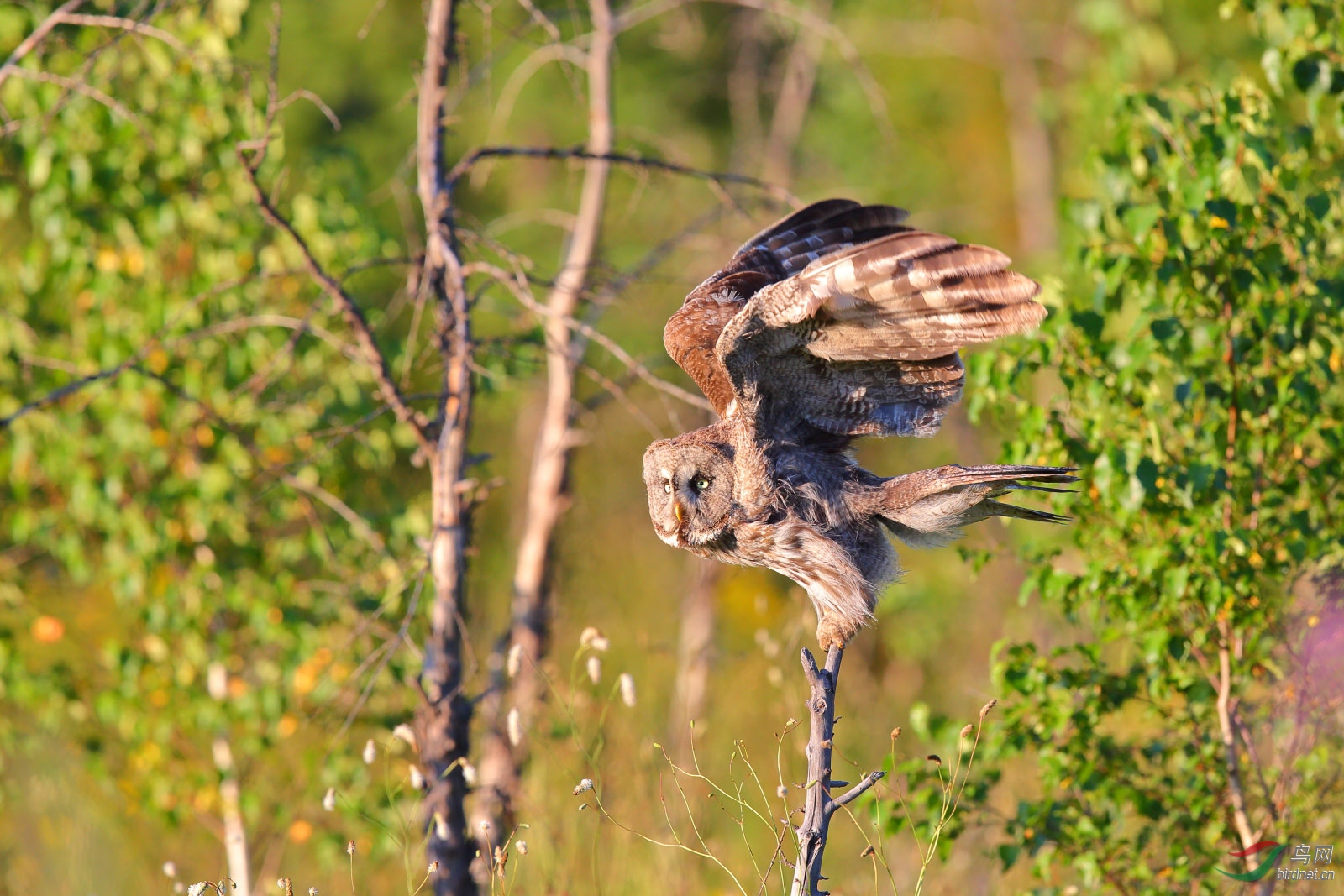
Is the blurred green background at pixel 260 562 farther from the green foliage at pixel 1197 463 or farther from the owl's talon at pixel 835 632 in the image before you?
the owl's talon at pixel 835 632

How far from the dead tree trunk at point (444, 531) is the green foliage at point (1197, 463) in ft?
6.21

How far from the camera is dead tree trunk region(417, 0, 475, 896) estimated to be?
4219mm

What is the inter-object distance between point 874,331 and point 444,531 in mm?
1830

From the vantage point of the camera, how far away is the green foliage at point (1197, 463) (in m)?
3.62

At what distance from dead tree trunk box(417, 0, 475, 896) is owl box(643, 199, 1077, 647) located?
81cm

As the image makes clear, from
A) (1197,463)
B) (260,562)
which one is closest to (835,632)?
(1197,463)

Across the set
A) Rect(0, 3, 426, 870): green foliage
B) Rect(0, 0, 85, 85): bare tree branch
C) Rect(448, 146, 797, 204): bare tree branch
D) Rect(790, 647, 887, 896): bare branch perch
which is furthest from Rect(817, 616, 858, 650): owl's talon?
Rect(0, 0, 85, 85): bare tree branch

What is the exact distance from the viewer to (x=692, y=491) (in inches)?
152

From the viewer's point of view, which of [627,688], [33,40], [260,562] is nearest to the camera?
[627,688]

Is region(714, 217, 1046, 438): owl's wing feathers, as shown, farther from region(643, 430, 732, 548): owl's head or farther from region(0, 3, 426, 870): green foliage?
region(0, 3, 426, 870): green foliage

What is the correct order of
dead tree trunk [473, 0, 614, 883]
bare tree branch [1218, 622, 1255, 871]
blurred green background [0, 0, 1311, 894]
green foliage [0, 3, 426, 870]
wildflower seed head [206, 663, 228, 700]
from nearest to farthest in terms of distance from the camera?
bare tree branch [1218, 622, 1255, 871]
blurred green background [0, 0, 1311, 894]
green foliage [0, 3, 426, 870]
wildflower seed head [206, 663, 228, 700]
dead tree trunk [473, 0, 614, 883]

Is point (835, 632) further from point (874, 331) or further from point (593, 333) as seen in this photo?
point (593, 333)

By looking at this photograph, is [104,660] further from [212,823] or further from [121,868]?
[121,868]

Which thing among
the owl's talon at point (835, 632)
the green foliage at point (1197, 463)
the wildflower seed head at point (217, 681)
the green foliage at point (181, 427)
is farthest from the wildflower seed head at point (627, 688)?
the wildflower seed head at point (217, 681)
